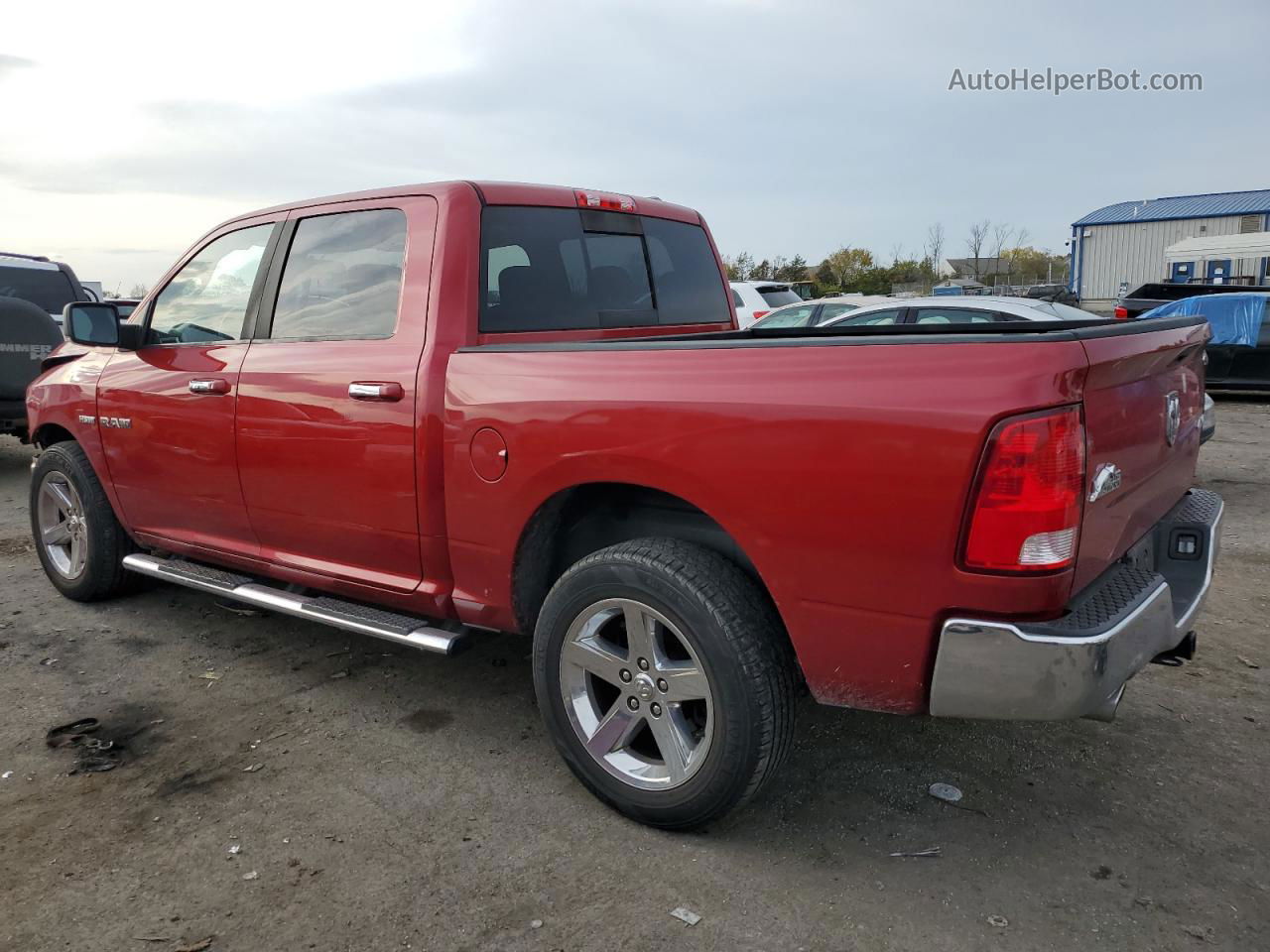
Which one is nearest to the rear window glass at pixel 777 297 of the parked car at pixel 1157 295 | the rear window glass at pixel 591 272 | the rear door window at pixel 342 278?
the parked car at pixel 1157 295

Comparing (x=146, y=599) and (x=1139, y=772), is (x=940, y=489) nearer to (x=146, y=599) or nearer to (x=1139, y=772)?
(x=1139, y=772)

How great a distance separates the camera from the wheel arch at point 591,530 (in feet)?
9.55

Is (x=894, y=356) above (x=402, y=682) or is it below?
above

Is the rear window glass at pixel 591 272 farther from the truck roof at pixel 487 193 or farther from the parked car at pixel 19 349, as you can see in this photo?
the parked car at pixel 19 349

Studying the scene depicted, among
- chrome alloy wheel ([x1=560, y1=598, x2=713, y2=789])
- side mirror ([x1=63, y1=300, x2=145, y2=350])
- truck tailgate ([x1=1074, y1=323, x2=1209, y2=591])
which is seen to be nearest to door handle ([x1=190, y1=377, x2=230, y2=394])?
side mirror ([x1=63, y1=300, x2=145, y2=350])

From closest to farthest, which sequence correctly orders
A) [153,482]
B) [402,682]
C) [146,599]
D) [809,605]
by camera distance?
[809,605] → [402,682] → [153,482] → [146,599]

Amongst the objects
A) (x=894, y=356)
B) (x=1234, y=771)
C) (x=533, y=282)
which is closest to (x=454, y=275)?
(x=533, y=282)

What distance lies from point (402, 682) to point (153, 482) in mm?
1503

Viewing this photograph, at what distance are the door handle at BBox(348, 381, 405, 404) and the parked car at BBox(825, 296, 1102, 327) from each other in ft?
17.5

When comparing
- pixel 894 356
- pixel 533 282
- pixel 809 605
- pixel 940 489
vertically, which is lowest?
pixel 809 605

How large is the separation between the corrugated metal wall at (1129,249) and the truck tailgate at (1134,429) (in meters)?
49.3

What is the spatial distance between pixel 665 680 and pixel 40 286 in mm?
10295

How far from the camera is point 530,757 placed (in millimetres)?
3346

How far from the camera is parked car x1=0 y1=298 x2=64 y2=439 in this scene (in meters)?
8.34
